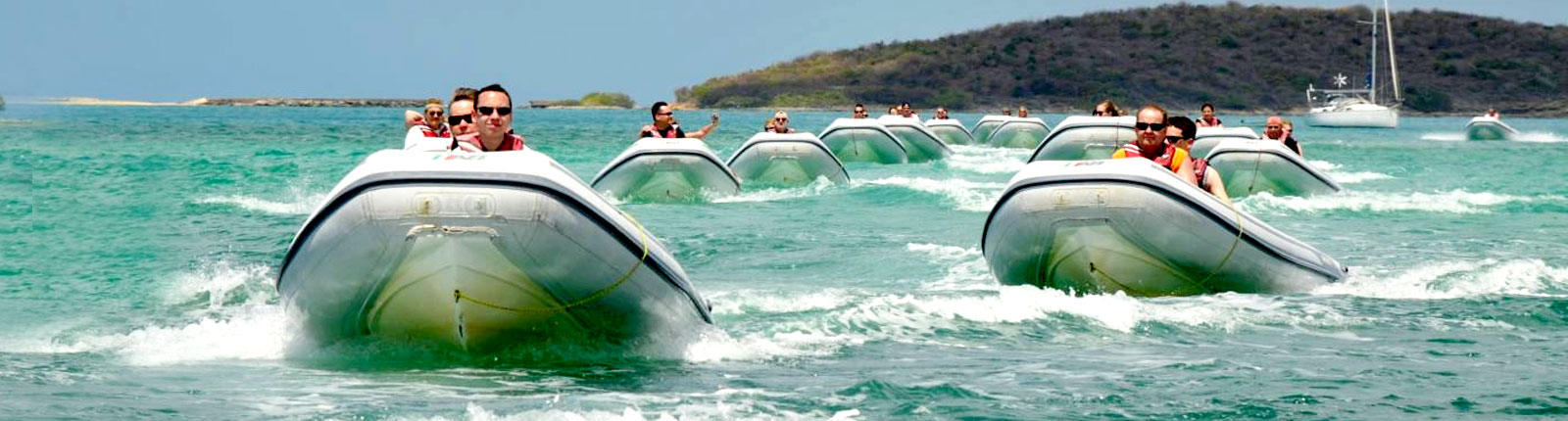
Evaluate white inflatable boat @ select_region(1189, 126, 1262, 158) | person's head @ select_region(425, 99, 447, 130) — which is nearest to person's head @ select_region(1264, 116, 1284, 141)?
white inflatable boat @ select_region(1189, 126, 1262, 158)

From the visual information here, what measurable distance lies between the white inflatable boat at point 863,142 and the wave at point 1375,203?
899 cm

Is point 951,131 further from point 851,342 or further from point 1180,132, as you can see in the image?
point 851,342

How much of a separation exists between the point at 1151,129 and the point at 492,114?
3811 mm

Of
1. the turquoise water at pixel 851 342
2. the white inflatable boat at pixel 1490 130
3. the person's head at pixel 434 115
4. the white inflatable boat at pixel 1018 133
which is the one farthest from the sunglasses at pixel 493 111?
the white inflatable boat at pixel 1490 130

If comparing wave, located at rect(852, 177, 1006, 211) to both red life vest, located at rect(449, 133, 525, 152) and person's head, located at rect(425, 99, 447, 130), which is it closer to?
person's head, located at rect(425, 99, 447, 130)

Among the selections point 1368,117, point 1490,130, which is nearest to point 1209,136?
point 1490,130

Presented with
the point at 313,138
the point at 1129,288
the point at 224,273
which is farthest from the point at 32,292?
the point at 313,138

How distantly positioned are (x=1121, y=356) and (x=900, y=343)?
43.3 inches

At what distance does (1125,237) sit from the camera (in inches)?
400

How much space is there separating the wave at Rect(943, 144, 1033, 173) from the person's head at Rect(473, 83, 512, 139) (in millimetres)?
20272

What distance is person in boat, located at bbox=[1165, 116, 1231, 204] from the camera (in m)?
10.8

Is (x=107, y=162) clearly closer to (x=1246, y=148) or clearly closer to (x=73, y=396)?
(x=1246, y=148)

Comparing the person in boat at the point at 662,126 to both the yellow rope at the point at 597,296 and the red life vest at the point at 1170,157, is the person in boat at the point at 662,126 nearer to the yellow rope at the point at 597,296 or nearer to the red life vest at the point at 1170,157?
the red life vest at the point at 1170,157

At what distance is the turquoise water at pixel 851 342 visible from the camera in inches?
294
